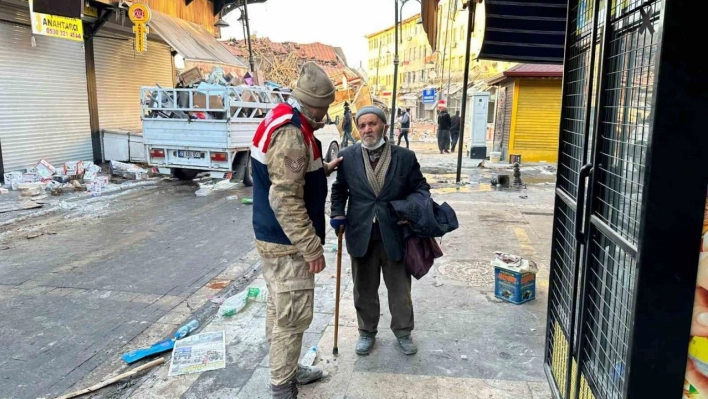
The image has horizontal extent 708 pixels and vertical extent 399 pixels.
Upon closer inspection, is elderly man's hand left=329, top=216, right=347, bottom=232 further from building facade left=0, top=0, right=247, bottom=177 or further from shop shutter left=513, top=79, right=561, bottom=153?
shop shutter left=513, top=79, right=561, bottom=153

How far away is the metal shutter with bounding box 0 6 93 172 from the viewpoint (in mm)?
11438

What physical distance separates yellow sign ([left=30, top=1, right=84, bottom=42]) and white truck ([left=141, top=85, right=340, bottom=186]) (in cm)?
233

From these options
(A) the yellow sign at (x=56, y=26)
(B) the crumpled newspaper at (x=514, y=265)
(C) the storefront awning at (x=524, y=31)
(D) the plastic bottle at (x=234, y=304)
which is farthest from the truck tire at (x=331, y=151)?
(B) the crumpled newspaper at (x=514, y=265)

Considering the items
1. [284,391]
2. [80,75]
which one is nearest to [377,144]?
[284,391]

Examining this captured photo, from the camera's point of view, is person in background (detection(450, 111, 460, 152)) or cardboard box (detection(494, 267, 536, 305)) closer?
cardboard box (detection(494, 267, 536, 305))

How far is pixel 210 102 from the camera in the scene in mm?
10977

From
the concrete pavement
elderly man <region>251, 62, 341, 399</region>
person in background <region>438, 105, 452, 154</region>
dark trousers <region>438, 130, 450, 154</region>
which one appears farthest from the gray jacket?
dark trousers <region>438, 130, 450, 154</region>

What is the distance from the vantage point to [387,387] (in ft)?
10.5

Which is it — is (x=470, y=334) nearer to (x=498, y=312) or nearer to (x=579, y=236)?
(x=498, y=312)

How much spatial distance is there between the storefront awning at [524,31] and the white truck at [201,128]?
5.99 meters

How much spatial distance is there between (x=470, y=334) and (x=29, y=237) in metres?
6.48

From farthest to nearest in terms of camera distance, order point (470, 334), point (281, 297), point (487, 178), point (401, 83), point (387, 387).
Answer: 1. point (401, 83)
2. point (487, 178)
3. point (470, 334)
4. point (387, 387)
5. point (281, 297)

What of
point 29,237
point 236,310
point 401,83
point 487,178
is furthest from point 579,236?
point 401,83

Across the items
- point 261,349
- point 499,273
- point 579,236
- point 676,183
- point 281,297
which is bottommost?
point 261,349
